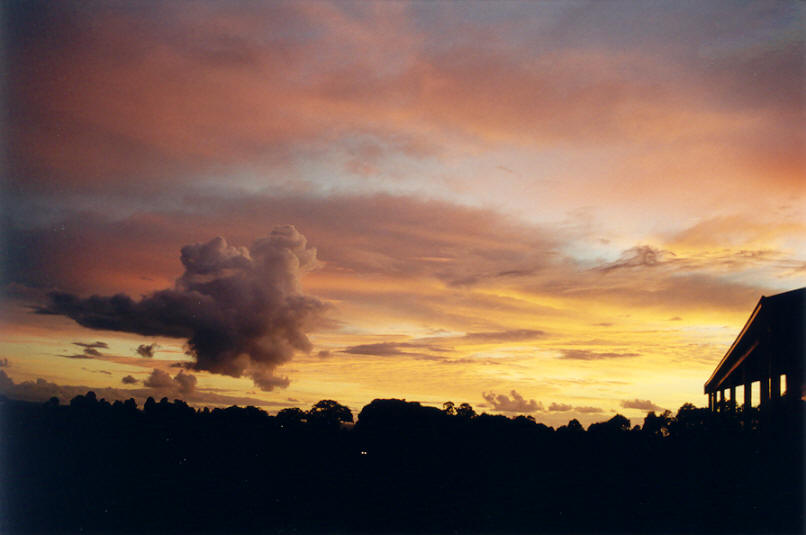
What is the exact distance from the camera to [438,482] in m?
20.4

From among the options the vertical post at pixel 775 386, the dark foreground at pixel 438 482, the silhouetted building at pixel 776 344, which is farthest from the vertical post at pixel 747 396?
the vertical post at pixel 775 386

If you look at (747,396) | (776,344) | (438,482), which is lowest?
(438,482)

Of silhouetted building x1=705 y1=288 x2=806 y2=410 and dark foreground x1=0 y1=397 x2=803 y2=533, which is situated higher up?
silhouetted building x1=705 y1=288 x2=806 y2=410

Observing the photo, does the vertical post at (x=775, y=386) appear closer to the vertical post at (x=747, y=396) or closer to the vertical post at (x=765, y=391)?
the vertical post at (x=765, y=391)

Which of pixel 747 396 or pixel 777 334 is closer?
pixel 777 334

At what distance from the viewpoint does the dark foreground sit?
16.8 metres

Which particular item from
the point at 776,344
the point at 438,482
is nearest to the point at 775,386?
the point at 776,344

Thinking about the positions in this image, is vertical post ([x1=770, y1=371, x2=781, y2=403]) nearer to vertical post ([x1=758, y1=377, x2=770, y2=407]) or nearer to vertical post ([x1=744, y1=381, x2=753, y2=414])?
vertical post ([x1=758, y1=377, x2=770, y2=407])

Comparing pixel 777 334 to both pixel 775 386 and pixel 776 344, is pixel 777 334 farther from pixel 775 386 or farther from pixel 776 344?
pixel 775 386

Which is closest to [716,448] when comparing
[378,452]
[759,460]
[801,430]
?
[759,460]

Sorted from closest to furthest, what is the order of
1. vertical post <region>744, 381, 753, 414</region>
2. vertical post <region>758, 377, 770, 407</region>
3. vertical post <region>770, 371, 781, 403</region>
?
vertical post <region>770, 371, 781, 403</region> < vertical post <region>758, 377, 770, 407</region> < vertical post <region>744, 381, 753, 414</region>

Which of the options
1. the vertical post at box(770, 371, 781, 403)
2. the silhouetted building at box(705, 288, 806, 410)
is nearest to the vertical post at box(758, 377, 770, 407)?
the silhouetted building at box(705, 288, 806, 410)

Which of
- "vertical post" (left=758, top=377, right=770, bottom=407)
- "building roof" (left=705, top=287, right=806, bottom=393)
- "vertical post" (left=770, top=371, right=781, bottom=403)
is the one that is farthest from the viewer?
"vertical post" (left=758, top=377, right=770, bottom=407)

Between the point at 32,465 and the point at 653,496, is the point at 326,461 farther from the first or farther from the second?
the point at 32,465
